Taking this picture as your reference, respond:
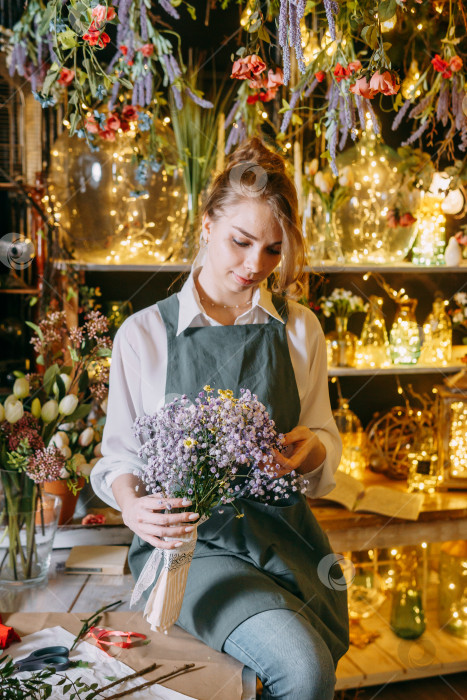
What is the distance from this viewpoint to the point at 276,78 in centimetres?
154

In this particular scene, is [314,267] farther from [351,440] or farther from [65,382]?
[65,382]

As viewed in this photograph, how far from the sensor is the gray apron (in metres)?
1.31

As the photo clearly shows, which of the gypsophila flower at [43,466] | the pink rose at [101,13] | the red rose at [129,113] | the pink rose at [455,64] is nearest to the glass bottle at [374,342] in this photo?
the pink rose at [455,64]

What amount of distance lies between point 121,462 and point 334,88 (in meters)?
1.00

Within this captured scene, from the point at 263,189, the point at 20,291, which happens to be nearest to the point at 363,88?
the point at 263,189

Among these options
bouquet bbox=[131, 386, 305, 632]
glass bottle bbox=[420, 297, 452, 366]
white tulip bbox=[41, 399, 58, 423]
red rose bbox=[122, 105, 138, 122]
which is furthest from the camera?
glass bottle bbox=[420, 297, 452, 366]

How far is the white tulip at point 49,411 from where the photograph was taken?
5.35ft

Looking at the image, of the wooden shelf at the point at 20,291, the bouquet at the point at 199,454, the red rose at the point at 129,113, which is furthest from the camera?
the wooden shelf at the point at 20,291

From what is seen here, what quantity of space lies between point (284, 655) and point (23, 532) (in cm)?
71

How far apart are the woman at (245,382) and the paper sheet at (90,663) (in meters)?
0.18

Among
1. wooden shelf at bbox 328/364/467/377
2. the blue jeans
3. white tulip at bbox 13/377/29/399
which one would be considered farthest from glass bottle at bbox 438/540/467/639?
white tulip at bbox 13/377/29/399

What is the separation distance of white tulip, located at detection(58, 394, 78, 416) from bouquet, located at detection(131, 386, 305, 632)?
42 centimetres

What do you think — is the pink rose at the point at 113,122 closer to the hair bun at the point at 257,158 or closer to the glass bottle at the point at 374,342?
the hair bun at the point at 257,158

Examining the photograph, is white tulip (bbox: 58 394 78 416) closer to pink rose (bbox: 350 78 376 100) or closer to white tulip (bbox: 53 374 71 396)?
white tulip (bbox: 53 374 71 396)
